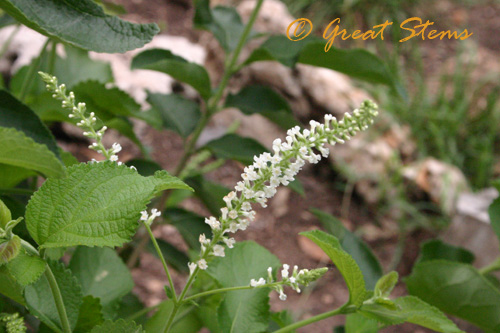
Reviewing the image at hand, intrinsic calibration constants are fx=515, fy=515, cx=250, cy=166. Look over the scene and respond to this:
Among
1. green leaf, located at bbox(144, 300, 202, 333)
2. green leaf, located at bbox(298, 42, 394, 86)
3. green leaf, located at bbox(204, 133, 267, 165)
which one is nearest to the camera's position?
green leaf, located at bbox(144, 300, 202, 333)

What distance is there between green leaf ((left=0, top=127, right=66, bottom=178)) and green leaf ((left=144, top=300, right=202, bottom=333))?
39 centimetres

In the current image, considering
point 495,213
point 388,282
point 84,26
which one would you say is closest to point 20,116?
point 84,26

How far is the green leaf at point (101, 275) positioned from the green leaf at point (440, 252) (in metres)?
0.56

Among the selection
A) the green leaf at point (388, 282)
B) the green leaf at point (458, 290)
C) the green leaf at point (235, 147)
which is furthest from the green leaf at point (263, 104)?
the green leaf at point (388, 282)

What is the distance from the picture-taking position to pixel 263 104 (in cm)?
115

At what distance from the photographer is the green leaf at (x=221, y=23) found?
1156 mm

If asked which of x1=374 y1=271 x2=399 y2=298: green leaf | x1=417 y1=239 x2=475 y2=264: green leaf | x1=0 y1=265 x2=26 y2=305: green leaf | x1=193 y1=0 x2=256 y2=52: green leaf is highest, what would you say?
x1=193 y1=0 x2=256 y2=52: green leaf

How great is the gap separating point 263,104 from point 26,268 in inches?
30.2

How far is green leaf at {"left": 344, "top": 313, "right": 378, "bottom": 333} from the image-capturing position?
26.9 inches

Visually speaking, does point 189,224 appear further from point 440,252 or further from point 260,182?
point 260,182

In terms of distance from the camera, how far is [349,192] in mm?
2588

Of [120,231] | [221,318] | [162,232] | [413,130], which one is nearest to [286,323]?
[221,318]

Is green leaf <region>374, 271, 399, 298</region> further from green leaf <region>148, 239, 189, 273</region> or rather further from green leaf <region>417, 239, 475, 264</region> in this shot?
green leaf <region>148, 239, 189, 273</region>

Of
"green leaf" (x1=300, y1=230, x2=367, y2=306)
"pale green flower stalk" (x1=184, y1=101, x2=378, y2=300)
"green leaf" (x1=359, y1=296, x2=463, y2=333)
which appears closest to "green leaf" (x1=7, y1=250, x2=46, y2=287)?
"pale green flower stalk" (x1=184, y1=101, x2=378, y2=300)
